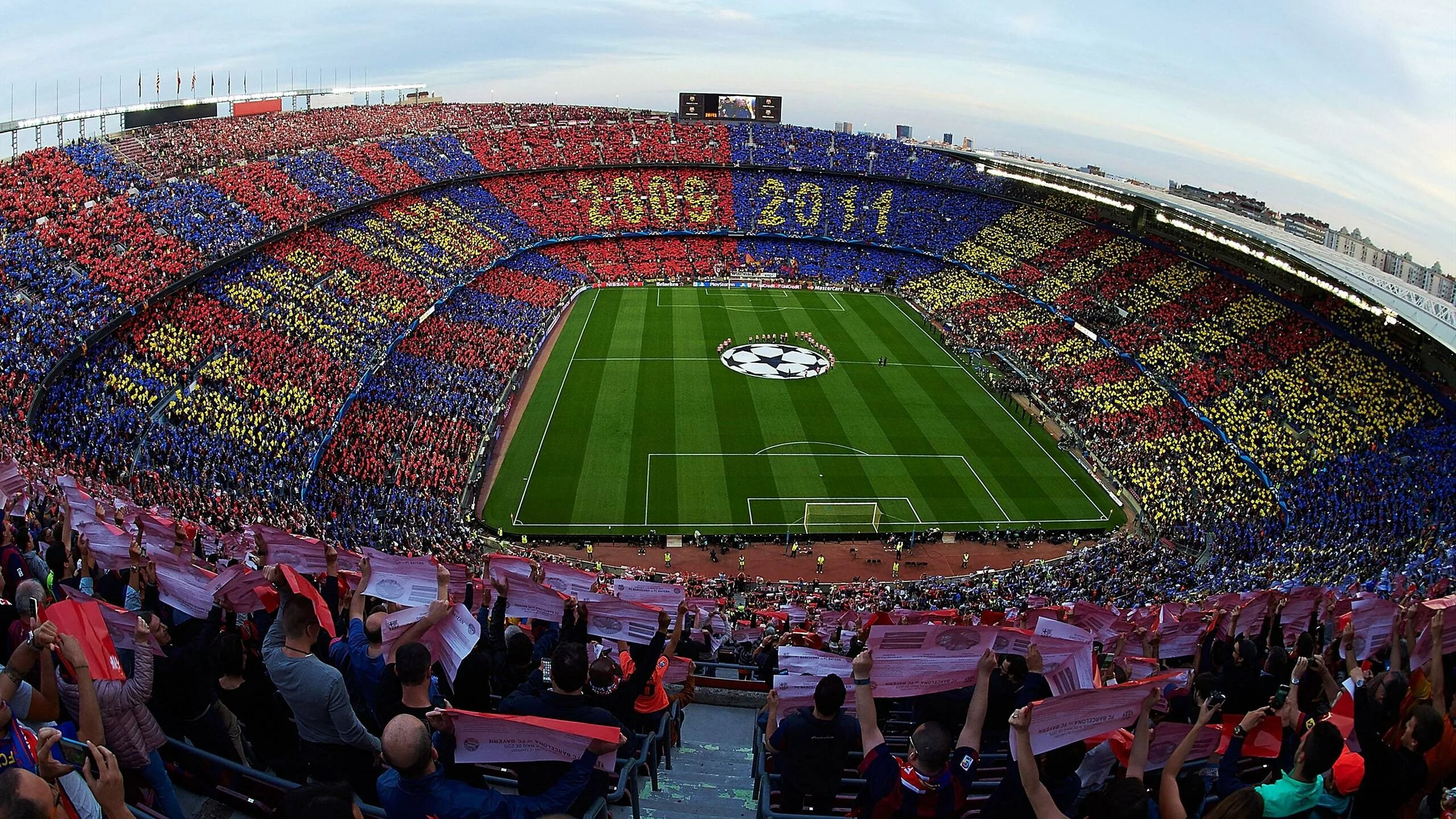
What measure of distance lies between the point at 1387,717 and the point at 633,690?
18.2 ft

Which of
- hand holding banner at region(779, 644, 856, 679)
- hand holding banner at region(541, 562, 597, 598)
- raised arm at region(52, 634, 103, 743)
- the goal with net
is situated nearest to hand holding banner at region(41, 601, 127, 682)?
raised arm at region(52, 634, 103, 743)

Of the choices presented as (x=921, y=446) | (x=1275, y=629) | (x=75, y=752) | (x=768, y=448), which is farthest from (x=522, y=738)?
(x=921, y=446)

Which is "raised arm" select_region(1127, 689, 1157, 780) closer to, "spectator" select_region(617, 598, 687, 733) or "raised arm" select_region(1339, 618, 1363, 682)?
"raised arm" select_region(1339, 618, 1363, 682)

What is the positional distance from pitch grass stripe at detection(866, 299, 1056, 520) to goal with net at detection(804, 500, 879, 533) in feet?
16.6

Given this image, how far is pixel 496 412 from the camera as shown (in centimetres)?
3897

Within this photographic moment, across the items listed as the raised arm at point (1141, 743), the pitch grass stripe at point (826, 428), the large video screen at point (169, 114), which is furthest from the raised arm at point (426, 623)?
the large video screen at point (169, 114)

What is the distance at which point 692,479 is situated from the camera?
1345 inches

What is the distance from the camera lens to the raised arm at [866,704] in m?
5.16

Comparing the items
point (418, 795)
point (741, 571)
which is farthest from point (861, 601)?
point (418, 795)

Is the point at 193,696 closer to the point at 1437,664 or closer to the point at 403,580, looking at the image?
the point at 403,580

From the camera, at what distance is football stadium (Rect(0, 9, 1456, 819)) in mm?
5562

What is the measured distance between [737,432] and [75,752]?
33.9 metres

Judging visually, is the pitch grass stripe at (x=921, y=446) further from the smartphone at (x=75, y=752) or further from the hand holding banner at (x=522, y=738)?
the smartphone at (x=75, y=752)

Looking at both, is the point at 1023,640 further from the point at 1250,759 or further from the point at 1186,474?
the point at 1186,474
